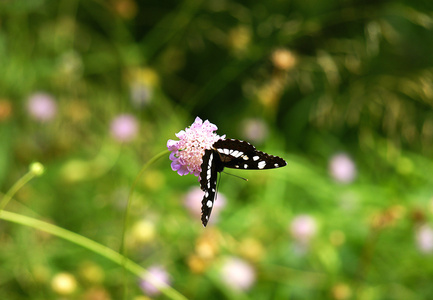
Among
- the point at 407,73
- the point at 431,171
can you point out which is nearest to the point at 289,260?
the point at 431,171

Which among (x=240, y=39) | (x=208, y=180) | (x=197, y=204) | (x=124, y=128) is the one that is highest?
(x=240, y=39)

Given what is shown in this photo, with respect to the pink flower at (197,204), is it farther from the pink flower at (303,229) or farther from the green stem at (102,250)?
the green stem at (102,250)

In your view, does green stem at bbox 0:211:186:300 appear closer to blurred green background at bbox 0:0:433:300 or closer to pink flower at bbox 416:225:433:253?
blurred green background at bbox 0:0:433:300

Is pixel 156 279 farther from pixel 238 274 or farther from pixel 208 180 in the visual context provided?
pixel 208 180

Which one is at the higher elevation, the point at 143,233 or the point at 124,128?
the point at 124,128

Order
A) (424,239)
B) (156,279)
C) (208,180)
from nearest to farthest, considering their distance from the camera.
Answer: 1. (208,180)
2. (156,279)
3. (424,239)

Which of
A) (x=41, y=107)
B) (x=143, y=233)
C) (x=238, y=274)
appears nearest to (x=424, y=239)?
(x=238, y=274)

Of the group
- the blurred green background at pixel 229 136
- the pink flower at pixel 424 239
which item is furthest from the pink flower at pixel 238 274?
the pink flower at pixel 424 239
